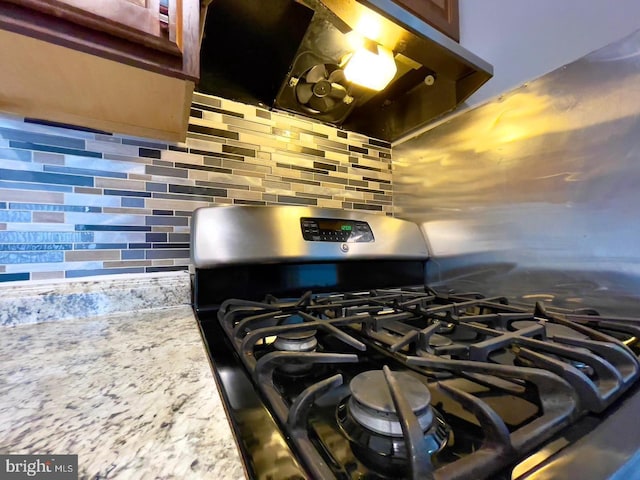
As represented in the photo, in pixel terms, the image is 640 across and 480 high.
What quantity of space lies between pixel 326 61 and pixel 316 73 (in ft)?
0.17

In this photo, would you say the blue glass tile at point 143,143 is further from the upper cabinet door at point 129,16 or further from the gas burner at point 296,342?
the gas burner at point 296,342

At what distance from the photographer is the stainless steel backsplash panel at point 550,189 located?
0.62 metres

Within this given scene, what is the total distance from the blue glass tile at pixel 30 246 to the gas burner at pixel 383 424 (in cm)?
73

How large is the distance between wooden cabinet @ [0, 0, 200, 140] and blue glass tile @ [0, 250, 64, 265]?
0.30 m

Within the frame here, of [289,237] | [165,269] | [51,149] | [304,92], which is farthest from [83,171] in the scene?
[304,92]

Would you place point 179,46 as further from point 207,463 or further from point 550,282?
point 550,282

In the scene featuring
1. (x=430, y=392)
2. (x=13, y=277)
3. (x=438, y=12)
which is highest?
(x=438, y=12)

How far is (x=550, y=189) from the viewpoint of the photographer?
734mm

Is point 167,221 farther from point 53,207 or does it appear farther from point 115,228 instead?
point 53,207

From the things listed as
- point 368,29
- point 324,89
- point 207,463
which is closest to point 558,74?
point 368,29

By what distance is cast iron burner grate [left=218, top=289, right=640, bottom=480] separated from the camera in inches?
8.8

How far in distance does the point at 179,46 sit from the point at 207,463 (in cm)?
57

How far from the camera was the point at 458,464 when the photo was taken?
207 millimetres

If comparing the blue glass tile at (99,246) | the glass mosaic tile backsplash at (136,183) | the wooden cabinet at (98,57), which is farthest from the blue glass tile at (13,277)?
the wooden cabinet at (98,57)
